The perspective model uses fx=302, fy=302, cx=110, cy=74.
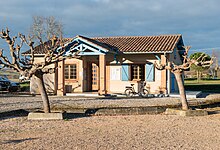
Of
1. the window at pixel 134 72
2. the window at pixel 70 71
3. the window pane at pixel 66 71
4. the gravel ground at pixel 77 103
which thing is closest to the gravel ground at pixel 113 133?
the gravel ground at pixel 77 103

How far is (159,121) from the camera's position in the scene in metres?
9.41

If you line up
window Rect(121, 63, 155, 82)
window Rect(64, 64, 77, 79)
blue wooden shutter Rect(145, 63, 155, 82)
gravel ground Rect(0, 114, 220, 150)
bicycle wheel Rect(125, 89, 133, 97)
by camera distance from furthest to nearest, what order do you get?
window Rect(64, 64, 77, 79) < window Rect(121, 63, 155, 82) < blue wooden shutter Rect(145, 63, 155, 82) < bicycle wheel Rect(125, 89, 133, 97) < gravel ground Rect(0, 114, 220, 150)

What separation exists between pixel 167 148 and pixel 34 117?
17.0ft

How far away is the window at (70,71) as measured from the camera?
20.1 metres

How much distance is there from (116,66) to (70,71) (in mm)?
3181

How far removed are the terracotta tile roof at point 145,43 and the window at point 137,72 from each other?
1.26 meters

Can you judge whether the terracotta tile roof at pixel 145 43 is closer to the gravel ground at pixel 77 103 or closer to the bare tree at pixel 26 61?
the gravel ground at pixel 77 103

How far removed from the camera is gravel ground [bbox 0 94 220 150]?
6.31 metres

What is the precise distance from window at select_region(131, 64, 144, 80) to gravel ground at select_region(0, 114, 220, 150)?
8.87m

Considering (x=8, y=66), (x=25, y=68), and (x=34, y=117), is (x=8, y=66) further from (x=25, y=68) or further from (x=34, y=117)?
(x=34, y=117)

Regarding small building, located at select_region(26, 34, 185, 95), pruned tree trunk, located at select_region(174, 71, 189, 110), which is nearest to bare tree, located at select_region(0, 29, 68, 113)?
pruned tree trunk, located at select_region(174, 71, 189, 110)

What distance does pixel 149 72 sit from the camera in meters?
18.4

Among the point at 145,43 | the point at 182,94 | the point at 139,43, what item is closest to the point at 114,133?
the point at 182,94

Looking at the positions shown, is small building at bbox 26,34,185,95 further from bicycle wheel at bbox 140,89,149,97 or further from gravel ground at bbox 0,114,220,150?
gravel ground at bbox 0,114,220,150
